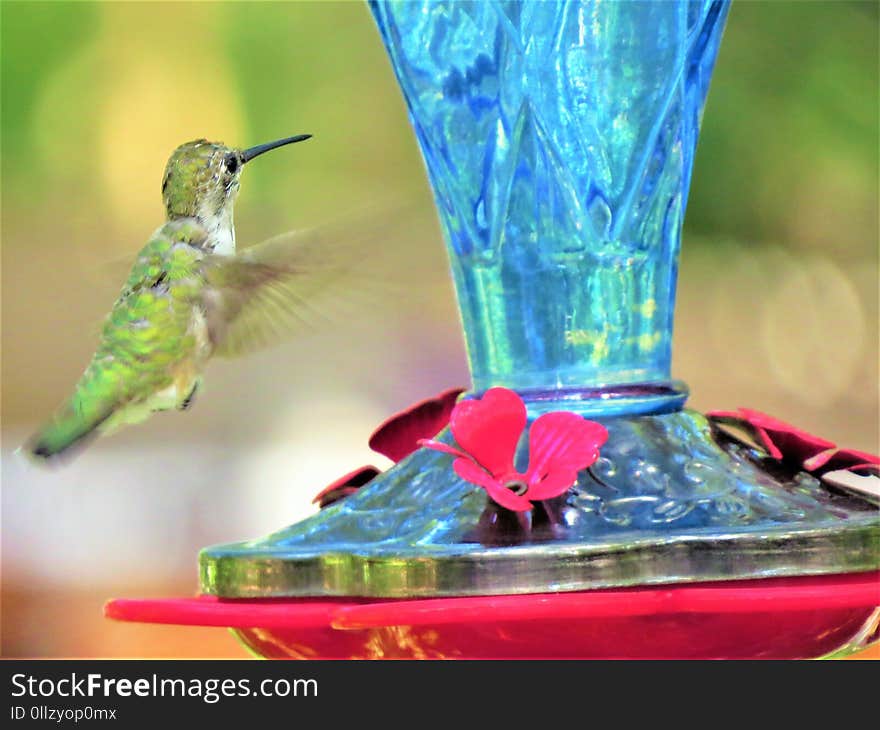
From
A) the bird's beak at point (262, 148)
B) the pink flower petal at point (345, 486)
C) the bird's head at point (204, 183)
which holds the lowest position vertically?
the pink flower petal at point (345, 486)

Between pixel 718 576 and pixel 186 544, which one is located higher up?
pixel 718 576

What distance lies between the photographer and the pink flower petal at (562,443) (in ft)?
4.91

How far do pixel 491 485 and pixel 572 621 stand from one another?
18cm

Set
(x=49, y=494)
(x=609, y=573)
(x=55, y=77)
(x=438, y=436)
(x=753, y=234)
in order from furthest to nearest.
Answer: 1. (x=49, y=494)
2. (x=55, y=77)
3. (x=753, y=234)
4. (x=438, y=436)
5. (x=609, y=573)

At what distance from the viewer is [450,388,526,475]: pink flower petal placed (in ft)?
5.11

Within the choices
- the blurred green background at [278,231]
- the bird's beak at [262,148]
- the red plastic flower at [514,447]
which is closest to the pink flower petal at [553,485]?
the red plastic flower at [514,447]

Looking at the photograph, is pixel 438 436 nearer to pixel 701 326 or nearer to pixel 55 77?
pixel 701 326

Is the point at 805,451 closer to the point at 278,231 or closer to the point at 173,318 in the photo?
the point at 173,318

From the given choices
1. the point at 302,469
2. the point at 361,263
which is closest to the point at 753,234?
the point at 302,469

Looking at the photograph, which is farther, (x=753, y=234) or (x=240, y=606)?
(x=753, y=234)

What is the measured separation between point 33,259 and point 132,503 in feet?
3.07

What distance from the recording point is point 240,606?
4.94 feet

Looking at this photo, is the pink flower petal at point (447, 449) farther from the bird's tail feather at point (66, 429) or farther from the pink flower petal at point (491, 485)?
the bird's tail feather at point (66, 429)

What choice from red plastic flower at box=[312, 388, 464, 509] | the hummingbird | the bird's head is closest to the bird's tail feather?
the hummingbird
